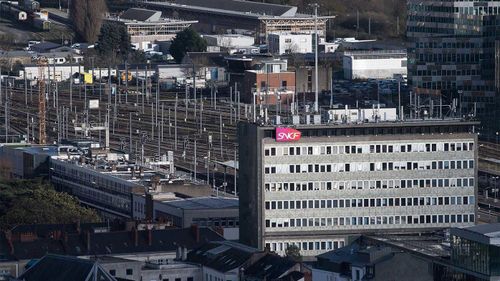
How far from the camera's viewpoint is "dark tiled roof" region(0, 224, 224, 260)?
71.2m

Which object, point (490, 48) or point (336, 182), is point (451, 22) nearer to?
point (490, 48)

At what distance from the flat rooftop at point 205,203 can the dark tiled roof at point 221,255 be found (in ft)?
35.8

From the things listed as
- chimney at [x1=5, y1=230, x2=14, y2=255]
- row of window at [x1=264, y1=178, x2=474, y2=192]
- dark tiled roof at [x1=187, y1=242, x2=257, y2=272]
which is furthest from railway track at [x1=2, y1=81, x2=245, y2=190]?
dark tiled roof at [x1=187, y1=242, x2=257, y2=272]

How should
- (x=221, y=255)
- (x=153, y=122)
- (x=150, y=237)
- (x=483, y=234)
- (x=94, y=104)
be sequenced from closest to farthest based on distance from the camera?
(x=483, y=234), (x=221, y=255), (x=150, y=237), (x=153, y=122), (x=94, y=104)

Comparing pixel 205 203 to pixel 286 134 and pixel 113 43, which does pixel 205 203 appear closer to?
pixel 286 134

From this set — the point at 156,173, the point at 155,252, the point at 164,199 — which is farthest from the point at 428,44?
the point at 155,252

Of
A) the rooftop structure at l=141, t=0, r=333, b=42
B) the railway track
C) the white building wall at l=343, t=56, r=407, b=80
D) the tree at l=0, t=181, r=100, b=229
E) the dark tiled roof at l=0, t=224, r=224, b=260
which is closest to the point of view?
the dark tiled roof at l=0, t=224, r=224, b=260

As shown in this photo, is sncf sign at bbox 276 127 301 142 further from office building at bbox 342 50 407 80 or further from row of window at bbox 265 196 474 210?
office building at bbox 342 50 407 80

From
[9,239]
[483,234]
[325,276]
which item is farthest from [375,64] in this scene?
[483,234]

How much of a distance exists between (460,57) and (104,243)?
4623cm

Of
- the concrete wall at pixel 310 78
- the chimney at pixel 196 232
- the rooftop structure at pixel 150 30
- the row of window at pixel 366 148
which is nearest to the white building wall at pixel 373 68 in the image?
the concrete wall at pixel 310 78

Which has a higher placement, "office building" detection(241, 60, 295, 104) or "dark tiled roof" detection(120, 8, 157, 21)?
"dark tiled roof" detection(120, 8, 157, 21)

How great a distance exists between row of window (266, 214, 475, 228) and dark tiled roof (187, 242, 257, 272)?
19.1 ft

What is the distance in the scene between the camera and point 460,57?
381ft
